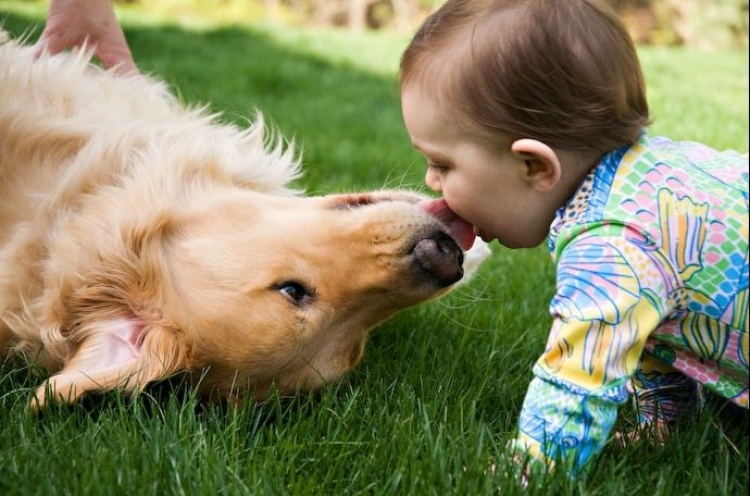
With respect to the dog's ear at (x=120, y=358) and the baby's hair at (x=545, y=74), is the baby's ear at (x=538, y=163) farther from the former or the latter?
the dog's ear at (x=120, y=358)

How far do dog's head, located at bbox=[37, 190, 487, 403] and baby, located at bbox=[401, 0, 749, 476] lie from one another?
0.70 feet

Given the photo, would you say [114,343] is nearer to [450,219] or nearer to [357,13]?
[450,219]

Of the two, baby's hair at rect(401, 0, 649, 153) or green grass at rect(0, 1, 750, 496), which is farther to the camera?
baby's hair at rect(401, 0, 649, 153)

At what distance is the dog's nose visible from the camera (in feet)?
8.40

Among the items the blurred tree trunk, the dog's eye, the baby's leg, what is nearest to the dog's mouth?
the dog's eye

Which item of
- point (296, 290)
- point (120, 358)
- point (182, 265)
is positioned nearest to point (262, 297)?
point (296, 290)

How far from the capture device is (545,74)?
2240 mm

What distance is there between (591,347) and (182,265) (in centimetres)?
132

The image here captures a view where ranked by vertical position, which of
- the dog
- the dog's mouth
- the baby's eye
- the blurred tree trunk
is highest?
the baby's eye

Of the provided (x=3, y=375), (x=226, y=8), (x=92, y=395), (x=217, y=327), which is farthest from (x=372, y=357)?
(x=226, y=8)

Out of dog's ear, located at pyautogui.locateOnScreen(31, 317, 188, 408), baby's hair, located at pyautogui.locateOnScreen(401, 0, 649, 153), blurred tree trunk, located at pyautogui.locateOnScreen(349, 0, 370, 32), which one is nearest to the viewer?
baby's hair, located at pyautogui.locateOnScreen(401, 0, 649, 153)

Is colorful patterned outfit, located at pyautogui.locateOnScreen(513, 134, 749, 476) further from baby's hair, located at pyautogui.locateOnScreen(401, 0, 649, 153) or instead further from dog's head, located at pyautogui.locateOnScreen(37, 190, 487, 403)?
dog's head, located at pyautogui.locateOnScreen(37, 190, 487, 403)

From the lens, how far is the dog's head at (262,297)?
2504mm

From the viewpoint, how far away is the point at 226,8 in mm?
18484
